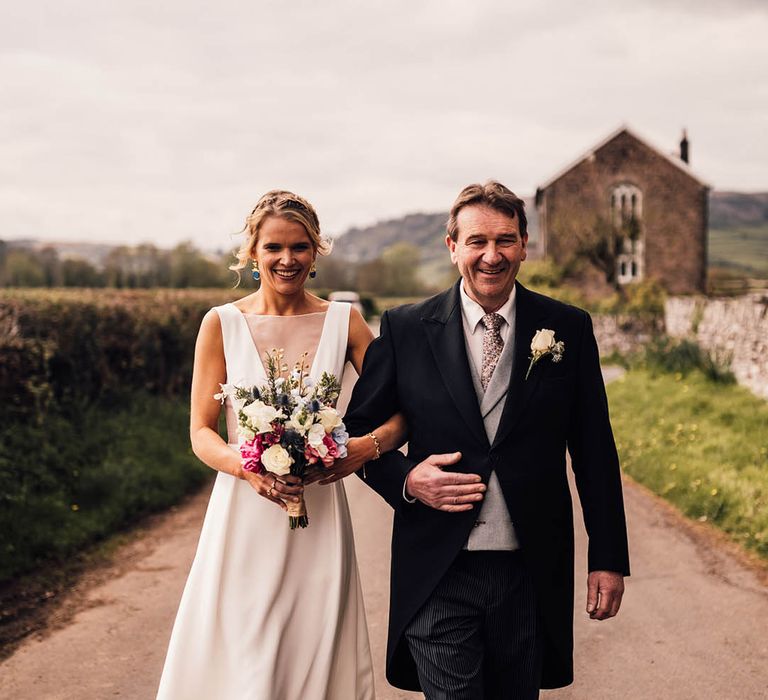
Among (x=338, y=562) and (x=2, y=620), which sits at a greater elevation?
(x=338, y=562)

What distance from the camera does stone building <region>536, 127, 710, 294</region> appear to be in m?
39.0

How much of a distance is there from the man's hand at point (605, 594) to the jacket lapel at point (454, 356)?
25.6 inches

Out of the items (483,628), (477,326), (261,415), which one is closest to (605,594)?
(483,628)

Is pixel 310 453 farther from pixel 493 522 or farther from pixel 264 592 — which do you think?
pixel 264 592

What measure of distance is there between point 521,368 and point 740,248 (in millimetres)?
159326

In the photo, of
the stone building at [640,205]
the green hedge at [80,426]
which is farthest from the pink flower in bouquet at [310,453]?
the stone building at [640,205]

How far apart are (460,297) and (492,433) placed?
524 millimetres

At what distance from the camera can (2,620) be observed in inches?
231

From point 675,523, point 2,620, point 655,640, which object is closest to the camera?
point 655,640

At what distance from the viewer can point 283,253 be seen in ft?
11.4

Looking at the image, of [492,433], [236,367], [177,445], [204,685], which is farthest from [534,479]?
[177,445]

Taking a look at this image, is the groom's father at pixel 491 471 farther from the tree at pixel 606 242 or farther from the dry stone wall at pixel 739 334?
the tree at pixel 606 242

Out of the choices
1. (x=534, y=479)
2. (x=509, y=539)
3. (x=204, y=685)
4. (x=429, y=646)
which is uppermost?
(x=534, y=479)

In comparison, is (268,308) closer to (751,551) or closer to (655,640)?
(655,640)
